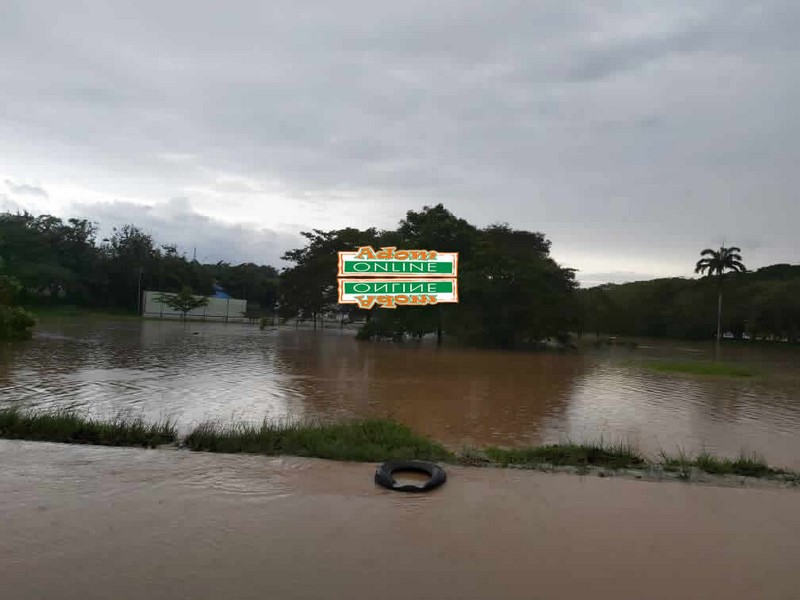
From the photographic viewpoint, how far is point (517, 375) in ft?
61.9

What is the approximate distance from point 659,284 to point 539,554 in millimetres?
57032

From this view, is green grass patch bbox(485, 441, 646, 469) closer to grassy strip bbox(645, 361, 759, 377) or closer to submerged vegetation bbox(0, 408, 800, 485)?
submerged vegetation bbox(0, 408, 800, 485)

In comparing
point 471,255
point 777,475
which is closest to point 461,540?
point 777,475

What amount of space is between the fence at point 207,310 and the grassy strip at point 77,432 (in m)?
49.2

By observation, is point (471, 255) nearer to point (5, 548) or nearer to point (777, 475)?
point (777, 475)

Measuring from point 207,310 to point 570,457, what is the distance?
179 feet

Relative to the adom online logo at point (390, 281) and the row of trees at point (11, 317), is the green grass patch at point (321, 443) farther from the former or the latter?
the row of trees at point (11, 317)

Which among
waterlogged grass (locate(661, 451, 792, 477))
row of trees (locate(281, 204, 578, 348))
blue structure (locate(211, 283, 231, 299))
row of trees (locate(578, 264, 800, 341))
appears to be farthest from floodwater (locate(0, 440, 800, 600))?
blue structure (locate(211, 283, 231, 299))

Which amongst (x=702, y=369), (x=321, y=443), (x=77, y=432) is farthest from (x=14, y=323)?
(x=702, y=369)

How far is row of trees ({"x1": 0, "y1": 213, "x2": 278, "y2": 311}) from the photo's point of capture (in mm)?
46438

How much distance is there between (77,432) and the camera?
7055 millimetres

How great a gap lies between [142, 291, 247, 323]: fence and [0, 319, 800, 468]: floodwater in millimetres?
33329

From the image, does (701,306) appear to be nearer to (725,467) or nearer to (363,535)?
(725,467)

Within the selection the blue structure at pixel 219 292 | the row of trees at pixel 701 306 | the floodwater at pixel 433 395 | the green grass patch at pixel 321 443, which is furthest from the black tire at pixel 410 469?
the blue structure at pixel 219 292
